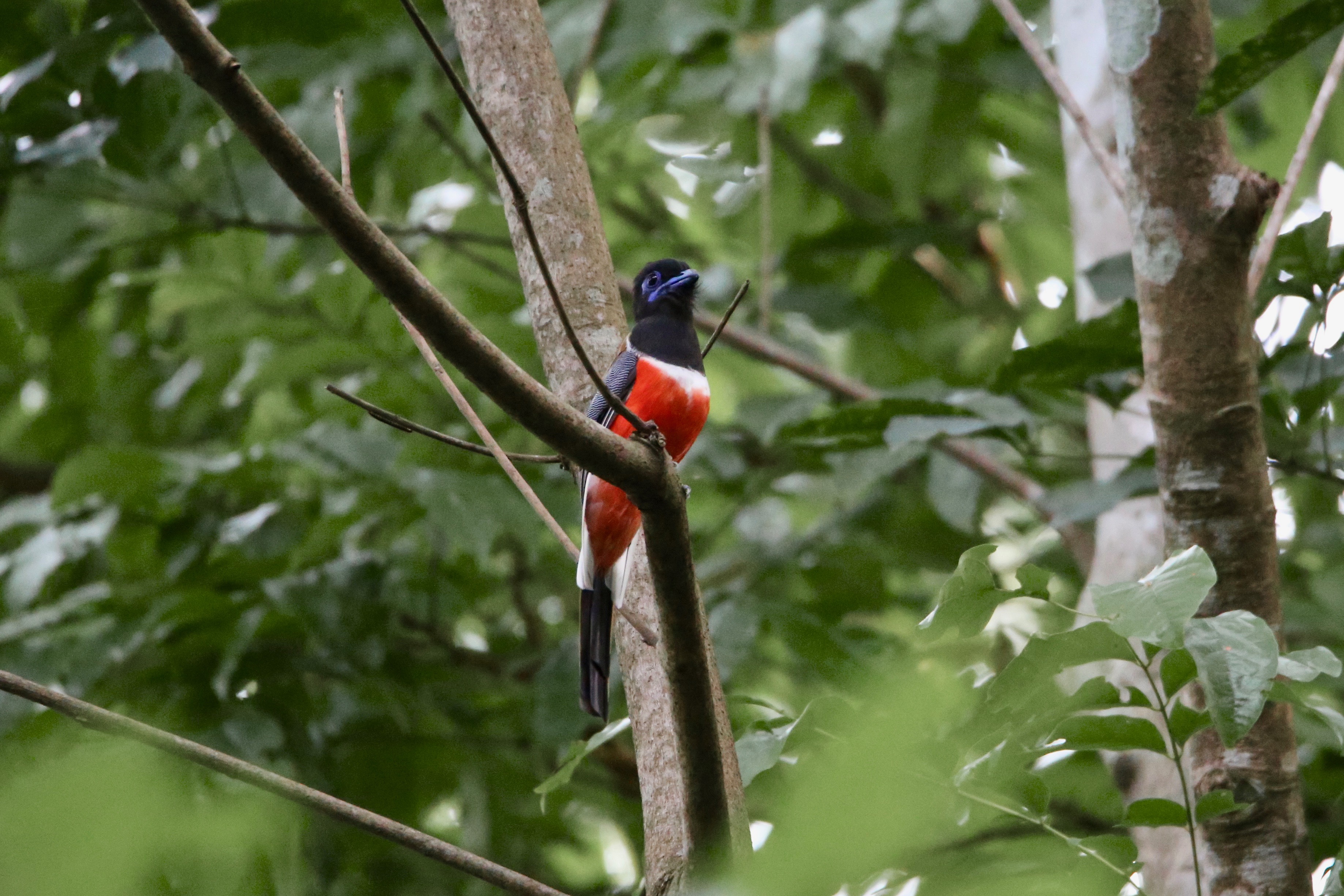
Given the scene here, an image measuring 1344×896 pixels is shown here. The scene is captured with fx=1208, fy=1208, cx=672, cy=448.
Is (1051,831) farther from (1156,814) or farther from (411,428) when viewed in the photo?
(411,428)

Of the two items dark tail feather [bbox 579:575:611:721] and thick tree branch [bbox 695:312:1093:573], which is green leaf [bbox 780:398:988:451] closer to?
dark tail feather [bbox 579:575:611:721]

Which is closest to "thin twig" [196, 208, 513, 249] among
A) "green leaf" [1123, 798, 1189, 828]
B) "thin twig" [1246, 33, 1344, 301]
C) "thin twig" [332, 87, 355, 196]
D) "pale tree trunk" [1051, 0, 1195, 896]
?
"pale tree trunk" [1051, 0, 1195, 896]

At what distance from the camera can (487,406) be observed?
3.97 meters

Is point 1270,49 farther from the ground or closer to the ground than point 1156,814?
farther from the ground

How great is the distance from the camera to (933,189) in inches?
209

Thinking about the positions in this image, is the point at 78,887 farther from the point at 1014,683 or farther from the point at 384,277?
the point at 1014,683

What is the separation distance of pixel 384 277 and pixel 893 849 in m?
0.90

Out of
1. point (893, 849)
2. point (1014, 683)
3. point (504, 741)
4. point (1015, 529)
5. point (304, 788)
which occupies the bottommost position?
point (1015, 529)

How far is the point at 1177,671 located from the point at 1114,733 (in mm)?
119

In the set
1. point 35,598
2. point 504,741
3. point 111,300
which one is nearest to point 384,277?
point 504,741

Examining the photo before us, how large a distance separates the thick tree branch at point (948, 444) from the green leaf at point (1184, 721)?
2207 mm

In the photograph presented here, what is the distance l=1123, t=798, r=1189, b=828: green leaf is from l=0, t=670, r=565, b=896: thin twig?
2.61ft

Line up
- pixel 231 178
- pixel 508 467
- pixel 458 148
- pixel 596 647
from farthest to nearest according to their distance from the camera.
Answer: pixel 458 148
pixel 231 178
pixel 596 647
pixel 508 467

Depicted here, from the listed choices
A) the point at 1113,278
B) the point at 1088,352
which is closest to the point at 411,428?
the point at 1088,352
